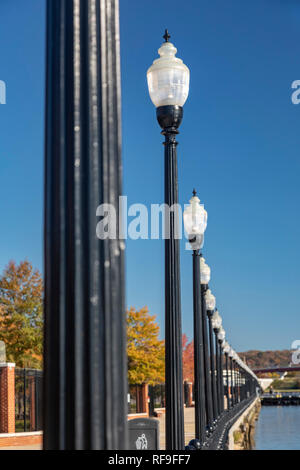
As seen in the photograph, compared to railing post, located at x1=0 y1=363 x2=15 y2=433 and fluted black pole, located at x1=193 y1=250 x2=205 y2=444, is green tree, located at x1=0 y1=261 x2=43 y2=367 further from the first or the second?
fluted black pole, located at x1=193 y1=250 x2=205 y2=444

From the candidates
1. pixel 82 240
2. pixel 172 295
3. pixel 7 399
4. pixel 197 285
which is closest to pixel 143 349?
pixel 7 399

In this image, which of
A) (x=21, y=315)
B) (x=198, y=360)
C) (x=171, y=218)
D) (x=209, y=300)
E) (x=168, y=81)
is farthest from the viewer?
(x=21, y=315)

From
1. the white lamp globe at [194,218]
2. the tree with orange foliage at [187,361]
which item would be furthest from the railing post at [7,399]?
the tree with orange foliage at [187,361]

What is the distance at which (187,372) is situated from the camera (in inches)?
3713

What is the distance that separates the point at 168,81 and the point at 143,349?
136ft

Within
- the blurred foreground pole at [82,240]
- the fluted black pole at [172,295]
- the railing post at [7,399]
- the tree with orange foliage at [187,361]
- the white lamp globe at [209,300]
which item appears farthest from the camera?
the tree with orange foliage at [187,361]

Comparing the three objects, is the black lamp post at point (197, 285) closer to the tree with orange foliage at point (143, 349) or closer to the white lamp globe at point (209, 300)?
the white lamp globe at point (209, 300)

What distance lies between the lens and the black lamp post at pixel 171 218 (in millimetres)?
7090

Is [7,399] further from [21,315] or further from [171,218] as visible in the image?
[171,218]

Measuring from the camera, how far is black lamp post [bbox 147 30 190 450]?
7090mm

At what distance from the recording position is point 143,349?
48.1 meters

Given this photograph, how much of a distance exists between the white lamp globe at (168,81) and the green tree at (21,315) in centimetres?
2834

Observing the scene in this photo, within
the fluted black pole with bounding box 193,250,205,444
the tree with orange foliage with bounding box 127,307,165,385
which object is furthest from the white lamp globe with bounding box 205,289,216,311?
the tree with orange foliage with bounding box 127,307,165,385

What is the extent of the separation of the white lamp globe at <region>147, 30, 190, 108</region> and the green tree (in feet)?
93.0
